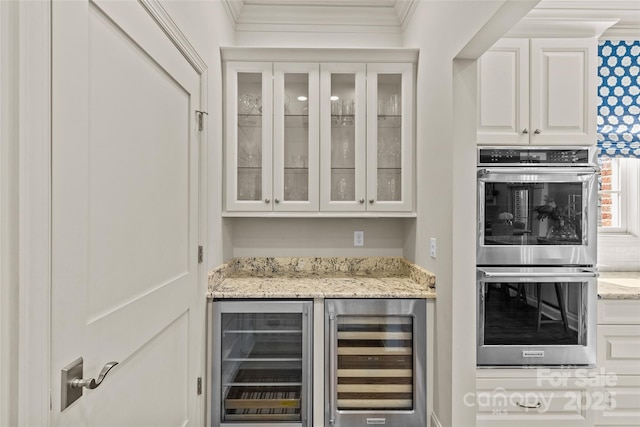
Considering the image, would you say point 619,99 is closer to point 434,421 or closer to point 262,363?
point 434,421

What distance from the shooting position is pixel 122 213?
121cm

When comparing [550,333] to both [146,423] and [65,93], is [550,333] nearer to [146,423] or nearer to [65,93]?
[146,423]

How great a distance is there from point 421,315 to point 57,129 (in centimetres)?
194

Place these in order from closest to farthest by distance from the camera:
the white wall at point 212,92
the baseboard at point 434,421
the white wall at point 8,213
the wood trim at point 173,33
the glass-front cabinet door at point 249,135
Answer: the white wall at point 8,213 < the wood trim at point 173,33 < the white wall at point 212,92 < the baseboard at point 434,421 < the glass-front cabinet door at point 249,135

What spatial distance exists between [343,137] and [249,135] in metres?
0.65

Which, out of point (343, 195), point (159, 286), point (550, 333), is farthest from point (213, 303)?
point (550, 333)

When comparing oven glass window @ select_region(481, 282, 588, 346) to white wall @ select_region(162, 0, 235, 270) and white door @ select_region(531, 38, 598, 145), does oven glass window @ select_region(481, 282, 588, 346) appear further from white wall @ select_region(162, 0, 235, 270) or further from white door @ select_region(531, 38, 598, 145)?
white wall @ select_region(162, 0, 235, 270)

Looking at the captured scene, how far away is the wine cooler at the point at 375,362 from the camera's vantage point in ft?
7.04

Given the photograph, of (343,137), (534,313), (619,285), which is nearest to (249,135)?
(343,137)

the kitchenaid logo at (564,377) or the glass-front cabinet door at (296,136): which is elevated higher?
the glass-front cabinet door at (296,136)

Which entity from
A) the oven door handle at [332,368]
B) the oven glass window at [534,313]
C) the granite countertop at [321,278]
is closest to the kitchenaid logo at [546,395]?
the oven glass window at [534,313]

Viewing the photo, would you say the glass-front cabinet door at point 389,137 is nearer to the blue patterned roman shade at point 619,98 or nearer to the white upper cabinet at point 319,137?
the white upper cabinet at point 319,137

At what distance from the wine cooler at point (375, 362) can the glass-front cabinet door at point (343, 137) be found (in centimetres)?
73

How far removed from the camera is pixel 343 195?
100.0 inches
